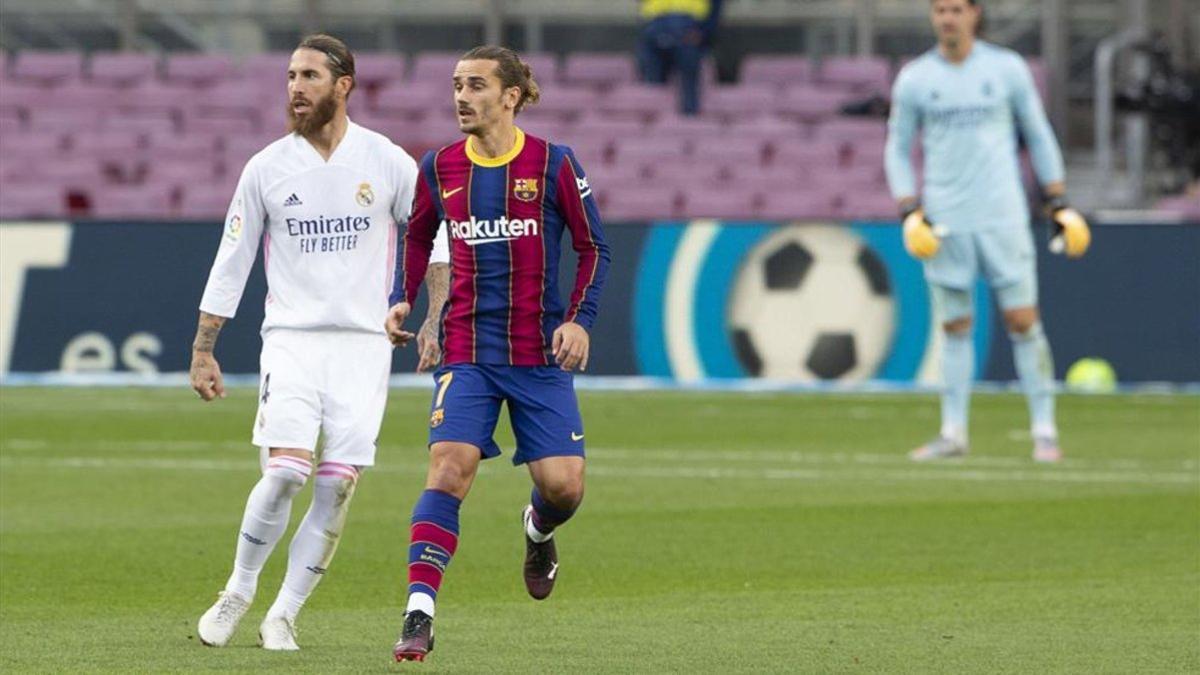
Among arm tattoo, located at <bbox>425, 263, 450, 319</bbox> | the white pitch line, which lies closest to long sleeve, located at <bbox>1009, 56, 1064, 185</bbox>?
the white pitch line

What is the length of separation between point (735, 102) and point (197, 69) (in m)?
5.88

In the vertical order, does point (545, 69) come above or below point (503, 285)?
below

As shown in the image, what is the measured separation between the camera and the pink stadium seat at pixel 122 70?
2891 cm

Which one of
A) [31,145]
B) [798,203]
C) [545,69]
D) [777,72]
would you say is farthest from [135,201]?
[777,72]

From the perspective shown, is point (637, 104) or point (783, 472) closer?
point (783, 472)

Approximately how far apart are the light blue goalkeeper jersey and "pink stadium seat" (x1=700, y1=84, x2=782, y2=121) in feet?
39.3

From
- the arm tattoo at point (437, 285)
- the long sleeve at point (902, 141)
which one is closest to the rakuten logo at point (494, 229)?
the arm tattoo at point (437, 285)

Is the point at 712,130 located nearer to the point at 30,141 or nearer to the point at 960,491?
the point at 30,141

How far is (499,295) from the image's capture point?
27.2 ft

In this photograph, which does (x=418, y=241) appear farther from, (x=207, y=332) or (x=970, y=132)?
(x=970, y=132)

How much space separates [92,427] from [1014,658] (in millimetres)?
10397

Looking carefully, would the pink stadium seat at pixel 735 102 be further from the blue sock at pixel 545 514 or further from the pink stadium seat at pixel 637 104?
the blue sock at pixel 545 514

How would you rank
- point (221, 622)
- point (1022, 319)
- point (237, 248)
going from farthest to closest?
point (1022, 319), point (237, 248), point (221, 622)

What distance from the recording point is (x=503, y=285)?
8297mm
